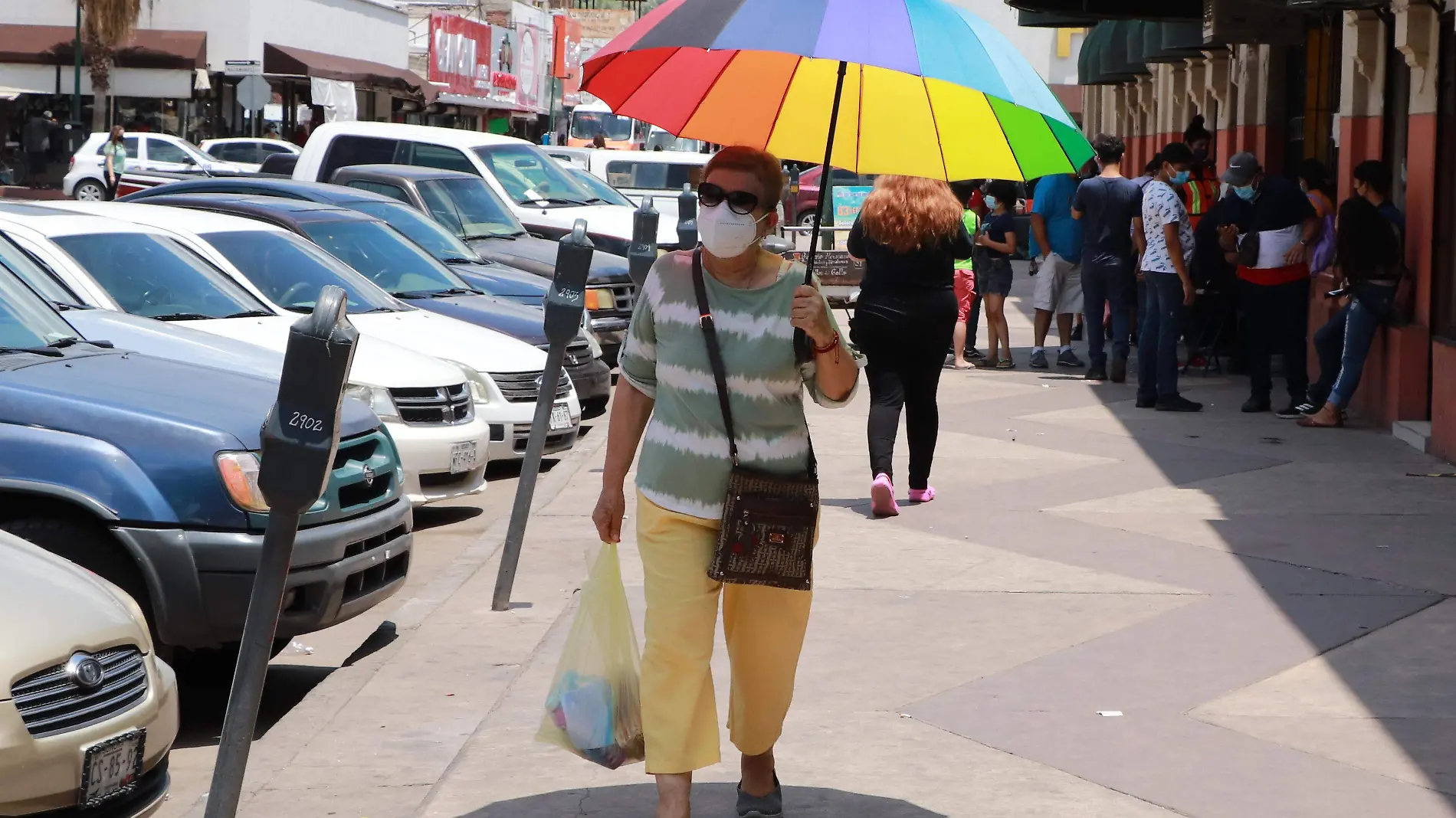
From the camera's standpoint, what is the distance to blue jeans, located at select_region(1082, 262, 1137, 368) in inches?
568

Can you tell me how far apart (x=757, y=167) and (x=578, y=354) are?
8256 millimetres

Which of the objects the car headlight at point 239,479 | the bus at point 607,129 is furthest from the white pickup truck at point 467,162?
the bus at point 607,129

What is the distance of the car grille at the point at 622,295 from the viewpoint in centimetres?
1549

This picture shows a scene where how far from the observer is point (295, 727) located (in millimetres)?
5781

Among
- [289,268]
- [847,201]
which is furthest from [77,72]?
[289,268]

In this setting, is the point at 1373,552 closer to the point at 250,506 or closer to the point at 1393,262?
the point at 1393,262

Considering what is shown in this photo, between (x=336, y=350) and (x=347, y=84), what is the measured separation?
46.6 meters

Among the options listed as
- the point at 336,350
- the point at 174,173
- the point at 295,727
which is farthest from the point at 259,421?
the point at 174,173

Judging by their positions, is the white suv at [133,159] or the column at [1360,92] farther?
the white suv at [133,159]

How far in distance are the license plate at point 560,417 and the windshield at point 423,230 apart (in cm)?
291

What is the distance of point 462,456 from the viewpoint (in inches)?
371

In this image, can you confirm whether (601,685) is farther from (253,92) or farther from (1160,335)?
(253,92)

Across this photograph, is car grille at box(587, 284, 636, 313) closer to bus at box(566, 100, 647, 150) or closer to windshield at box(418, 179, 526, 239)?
windshield at box(418, 179, 526, 239)

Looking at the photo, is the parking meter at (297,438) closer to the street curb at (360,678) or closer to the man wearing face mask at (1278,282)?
the street curb at (360,678)
